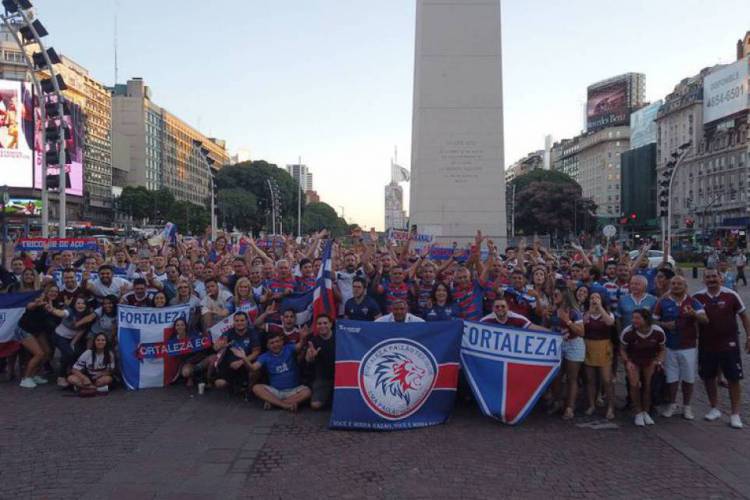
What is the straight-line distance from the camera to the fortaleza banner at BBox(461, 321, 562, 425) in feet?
23.3

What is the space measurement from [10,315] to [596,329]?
8134 mm

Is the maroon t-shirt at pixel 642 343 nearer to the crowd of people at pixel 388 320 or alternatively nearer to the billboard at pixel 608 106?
the crowd of people at pixel 388 320

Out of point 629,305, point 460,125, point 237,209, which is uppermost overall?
point 237,209

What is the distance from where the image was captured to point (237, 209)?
82125 millimetres

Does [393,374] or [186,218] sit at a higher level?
[186,218]

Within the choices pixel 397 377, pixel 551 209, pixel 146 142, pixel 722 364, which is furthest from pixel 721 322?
pixel 146 142

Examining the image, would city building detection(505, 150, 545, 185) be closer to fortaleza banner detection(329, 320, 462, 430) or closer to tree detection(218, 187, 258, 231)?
tree detection(218, 187, 258, 231)

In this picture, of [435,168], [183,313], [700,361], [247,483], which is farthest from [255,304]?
[435,168]

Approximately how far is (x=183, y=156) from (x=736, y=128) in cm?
9802

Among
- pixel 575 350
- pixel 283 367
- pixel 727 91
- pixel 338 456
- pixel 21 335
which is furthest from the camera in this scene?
pixel 727 91

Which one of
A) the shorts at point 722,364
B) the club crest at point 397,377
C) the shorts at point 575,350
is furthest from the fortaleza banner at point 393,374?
the shorts at point 722,364

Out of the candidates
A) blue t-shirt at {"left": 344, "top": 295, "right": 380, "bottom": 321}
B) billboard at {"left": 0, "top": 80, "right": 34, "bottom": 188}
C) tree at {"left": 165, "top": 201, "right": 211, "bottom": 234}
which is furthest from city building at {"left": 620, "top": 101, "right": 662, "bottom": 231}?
A: blue t-shirt at {"left": 344, "top": 295, "right": 380, "bottom": 321}

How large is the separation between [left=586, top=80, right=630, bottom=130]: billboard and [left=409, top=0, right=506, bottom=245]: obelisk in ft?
361

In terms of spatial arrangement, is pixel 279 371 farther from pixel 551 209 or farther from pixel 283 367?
pixel 551 209
